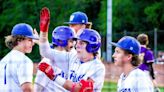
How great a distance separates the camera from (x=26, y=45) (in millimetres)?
6562

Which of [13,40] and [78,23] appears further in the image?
[78,23]

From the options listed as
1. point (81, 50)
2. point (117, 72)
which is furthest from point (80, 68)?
point (117, 72)

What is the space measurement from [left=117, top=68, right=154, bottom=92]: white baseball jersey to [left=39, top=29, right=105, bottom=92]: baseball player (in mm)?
273

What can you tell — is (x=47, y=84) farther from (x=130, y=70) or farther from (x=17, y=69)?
(x=130, y=70)

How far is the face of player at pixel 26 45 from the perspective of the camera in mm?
6516

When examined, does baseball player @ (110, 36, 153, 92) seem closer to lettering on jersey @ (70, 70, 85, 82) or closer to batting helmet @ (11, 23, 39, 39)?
lettering on jersey @ (70, 70, 85, 82)

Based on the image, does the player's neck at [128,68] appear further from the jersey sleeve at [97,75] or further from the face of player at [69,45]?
the face of player at [69,45]

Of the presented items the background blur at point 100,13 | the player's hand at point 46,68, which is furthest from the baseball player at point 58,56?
the background blur at point 100,13

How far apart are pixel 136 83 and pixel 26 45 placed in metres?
1.27

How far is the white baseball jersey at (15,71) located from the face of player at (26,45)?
68mm

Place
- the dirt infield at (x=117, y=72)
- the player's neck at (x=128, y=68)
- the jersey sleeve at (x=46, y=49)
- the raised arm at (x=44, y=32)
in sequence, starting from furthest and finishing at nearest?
the dirt infield at (x=117, y=72), the jersey sleeve at (x=46, y=49), the raised arm at (x=44, y=32), the player's neck at (x=128, y=68)

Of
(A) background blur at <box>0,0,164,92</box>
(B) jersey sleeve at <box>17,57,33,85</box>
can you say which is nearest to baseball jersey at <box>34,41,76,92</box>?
(B) jersey sleeve at <box>17,57,33,85</box>

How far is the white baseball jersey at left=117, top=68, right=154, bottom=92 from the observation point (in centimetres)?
599

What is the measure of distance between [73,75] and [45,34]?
533 millimetres
